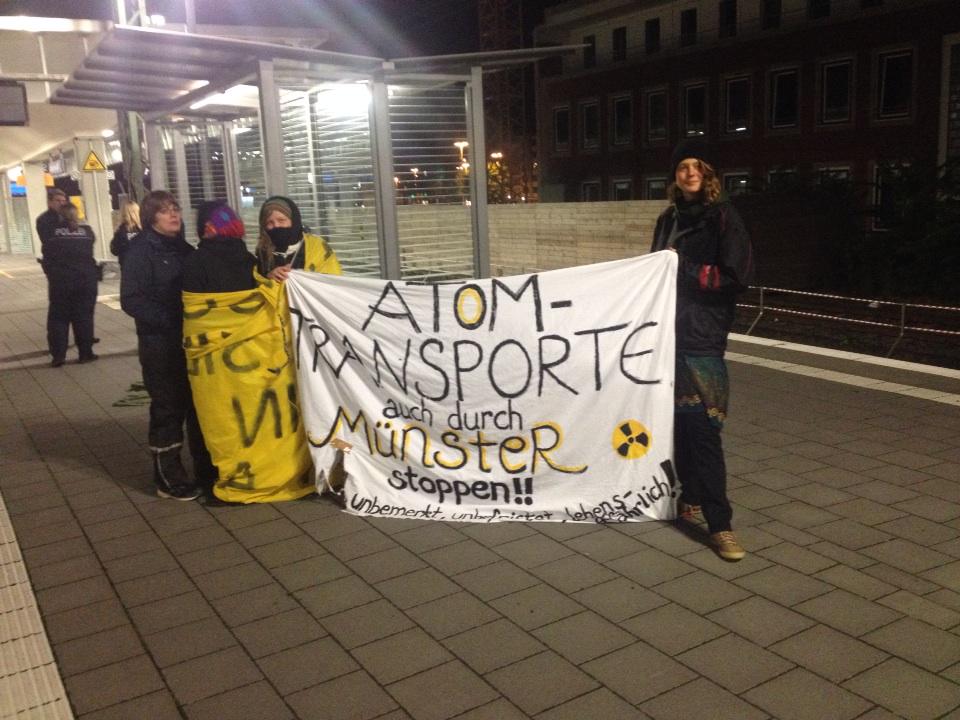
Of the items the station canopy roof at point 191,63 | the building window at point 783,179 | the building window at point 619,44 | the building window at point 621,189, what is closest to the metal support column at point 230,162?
the station canopy roof at point 191,63

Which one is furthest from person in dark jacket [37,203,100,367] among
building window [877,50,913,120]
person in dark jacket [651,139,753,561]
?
building window [877,50,913,120]

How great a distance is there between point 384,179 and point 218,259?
9.19 ft

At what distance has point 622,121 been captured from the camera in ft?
133

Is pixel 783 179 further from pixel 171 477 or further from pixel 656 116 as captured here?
pixel 656 116

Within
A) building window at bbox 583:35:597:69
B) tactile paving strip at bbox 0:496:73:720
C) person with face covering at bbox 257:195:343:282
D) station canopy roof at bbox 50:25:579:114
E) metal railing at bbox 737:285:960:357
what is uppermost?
building window at bbox 583:35:597:69

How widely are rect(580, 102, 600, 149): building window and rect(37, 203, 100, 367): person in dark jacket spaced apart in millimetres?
34183

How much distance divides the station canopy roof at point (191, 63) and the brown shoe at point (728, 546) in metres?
4.76

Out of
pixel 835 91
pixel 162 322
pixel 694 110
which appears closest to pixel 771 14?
pixel 694 110

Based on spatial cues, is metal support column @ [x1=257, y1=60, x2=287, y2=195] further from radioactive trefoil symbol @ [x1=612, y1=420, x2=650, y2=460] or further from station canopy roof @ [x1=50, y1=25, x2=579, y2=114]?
radioactive trefoil symbol @ [x1=612, y1=420, x2=650, y2=460]

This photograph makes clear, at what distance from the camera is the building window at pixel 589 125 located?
42.1 m

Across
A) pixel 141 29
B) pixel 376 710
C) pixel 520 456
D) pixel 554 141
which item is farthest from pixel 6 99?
pixel 554 141

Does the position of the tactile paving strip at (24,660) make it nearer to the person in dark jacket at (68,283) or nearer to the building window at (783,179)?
the person in dark jacket at (68,283)

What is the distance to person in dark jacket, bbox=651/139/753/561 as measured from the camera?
4.53 meters

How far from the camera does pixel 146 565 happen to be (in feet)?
15.9
